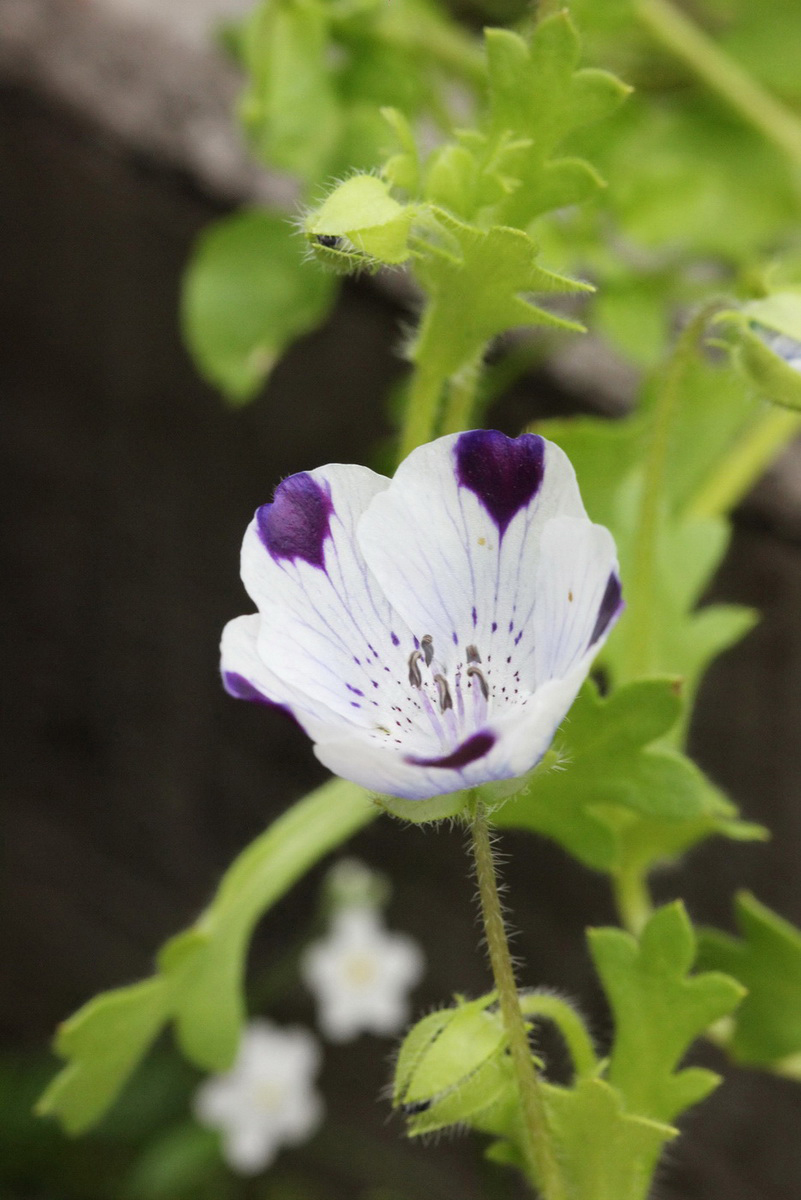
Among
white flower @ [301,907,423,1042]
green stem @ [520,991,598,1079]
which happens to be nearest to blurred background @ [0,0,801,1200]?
white flower @ [301,907,423,1042]

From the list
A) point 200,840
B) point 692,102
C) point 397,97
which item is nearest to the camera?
point 397,97

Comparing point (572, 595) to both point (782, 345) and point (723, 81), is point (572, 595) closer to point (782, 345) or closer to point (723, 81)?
point (782, 345)

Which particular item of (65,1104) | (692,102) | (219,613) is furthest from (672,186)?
(65,1104)

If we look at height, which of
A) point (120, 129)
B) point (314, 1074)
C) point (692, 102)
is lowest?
point (314, 1074)

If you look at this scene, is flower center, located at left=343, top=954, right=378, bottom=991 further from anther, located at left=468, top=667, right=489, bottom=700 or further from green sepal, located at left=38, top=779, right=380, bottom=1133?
anther, located at left=468, top=667, right=489, bottom=700

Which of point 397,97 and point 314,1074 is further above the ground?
point 397,97

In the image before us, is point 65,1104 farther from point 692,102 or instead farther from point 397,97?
point 692,102

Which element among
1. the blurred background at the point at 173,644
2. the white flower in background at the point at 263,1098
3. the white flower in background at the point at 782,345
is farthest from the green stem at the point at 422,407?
the white flower in background at the point at 263,1098
